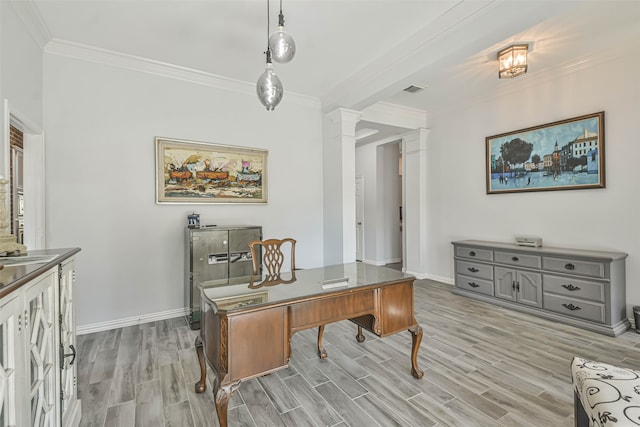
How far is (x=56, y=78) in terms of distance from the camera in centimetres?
302

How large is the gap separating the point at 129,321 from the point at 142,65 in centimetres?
295

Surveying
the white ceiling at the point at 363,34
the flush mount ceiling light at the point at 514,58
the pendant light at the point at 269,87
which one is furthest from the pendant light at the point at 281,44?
the flush mount ceiling light at the point at 514,58

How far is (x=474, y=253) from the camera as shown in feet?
13.8

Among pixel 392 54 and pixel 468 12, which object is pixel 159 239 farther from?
pixel 468 12

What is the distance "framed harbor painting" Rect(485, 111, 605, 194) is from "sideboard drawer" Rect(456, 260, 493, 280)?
1150 millimetres

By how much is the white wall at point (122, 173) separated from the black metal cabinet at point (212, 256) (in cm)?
39

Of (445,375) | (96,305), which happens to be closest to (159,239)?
(96,305)

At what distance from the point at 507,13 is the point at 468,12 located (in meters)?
0.32

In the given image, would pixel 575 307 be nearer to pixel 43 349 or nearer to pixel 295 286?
pixel 295 286

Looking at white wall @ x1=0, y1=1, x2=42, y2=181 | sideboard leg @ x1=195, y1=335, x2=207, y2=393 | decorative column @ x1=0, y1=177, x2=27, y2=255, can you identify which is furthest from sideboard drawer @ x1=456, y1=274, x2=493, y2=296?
white wall @ x1=0, y1=1, x2=42, y2=181

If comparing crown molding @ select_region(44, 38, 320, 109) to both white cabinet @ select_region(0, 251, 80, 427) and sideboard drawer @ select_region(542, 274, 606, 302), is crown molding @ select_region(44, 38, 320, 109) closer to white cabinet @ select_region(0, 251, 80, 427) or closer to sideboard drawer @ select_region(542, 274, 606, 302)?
white cabinet @ select_region(0, 251, 80, 427)

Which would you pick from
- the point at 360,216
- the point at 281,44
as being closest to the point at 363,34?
the point at 281,44

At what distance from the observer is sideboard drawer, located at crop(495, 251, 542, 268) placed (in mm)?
3535

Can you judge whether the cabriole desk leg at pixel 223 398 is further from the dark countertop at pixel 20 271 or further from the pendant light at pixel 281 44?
the pendant light at pixel 281 44
